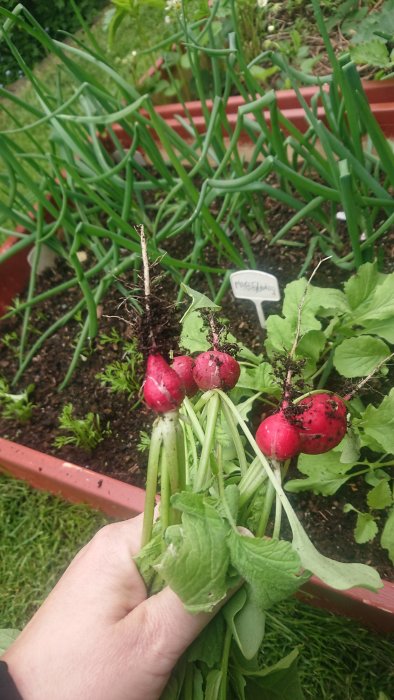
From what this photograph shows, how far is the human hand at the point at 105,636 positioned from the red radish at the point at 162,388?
0.20 m

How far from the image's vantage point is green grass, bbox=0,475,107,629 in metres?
1.23

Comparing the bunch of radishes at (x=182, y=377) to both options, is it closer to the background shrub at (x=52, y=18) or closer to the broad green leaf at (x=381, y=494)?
the broad green leaf at (x=381, y=494)

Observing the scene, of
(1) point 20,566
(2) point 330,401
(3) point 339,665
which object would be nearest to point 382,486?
(2) point 330,401

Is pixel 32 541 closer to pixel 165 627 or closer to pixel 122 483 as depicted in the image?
pixel 122 483

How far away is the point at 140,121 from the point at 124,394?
57cm

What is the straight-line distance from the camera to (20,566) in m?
1.28

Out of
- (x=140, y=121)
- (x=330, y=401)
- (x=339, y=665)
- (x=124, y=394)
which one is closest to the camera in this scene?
(x=330, y=401)

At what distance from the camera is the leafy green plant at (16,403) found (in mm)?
1329

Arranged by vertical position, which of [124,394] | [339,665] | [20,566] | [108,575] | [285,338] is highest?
[108,575]

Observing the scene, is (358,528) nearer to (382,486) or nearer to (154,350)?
(382,486)

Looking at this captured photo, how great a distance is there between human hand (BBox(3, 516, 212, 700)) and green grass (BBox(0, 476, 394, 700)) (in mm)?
454

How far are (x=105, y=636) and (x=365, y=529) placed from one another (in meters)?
0.45

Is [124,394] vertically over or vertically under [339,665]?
A: over

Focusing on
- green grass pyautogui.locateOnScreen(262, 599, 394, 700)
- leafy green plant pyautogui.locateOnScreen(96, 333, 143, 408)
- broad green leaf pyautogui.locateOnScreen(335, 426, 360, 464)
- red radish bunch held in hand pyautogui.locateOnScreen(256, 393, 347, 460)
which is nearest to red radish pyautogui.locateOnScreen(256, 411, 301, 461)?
red radish bunch held in hand pyautogui.locateOnScreen(256, 393, 347, 460)
